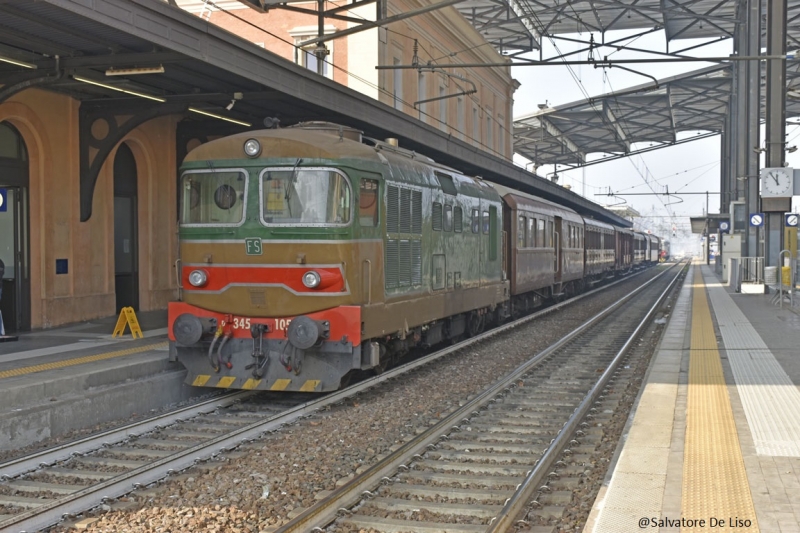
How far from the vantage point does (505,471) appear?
6.98 metres

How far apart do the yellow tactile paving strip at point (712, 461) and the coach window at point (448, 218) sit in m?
4.41

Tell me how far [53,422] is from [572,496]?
550 centimetres

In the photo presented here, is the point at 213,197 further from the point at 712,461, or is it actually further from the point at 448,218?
the point at 712,461

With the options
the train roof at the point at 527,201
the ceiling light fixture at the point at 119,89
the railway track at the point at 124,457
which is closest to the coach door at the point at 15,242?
the ceiling light fixture at the point at 119,89

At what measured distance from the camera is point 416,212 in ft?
39.0

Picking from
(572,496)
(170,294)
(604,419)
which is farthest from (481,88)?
(572,496)

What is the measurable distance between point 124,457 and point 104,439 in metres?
0.46

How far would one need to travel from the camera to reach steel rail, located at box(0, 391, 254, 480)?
712cm

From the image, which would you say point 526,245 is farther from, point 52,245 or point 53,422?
point 53,422

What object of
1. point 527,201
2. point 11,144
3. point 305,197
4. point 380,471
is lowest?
point 380,471

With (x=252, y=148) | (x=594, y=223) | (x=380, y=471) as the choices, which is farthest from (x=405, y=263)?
(x=594, y=223)

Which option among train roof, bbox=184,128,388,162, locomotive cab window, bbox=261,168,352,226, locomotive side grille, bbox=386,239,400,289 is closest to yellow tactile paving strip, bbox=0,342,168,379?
train roof, bbox=184,128,388,162

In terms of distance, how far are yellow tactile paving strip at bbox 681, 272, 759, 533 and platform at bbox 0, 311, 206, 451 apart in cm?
626

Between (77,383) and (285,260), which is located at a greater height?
(285,260)
